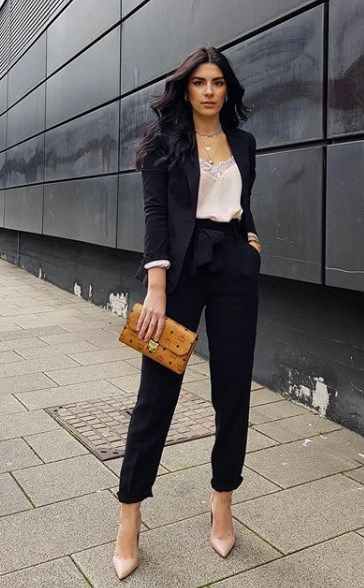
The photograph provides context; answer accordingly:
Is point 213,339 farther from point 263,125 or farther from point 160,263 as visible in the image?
point 263,125

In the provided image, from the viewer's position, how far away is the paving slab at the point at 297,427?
3660 mm

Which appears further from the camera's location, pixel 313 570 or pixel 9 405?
pixel 9 405

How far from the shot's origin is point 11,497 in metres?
2.84

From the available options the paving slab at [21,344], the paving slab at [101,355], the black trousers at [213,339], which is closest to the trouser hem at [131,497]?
the black trousers at [213,339]

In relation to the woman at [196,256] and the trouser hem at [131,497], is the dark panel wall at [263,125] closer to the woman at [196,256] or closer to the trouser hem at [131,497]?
the woman at [196,256]

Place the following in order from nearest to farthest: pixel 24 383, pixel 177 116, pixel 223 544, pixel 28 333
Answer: pixel 177 116 < pixel 223 544 < pixel 24 383 < pixel 28 333

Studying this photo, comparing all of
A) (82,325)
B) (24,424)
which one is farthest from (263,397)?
(82,325)

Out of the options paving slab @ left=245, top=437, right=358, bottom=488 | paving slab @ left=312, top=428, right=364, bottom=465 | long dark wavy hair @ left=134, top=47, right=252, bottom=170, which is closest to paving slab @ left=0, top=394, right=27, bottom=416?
paving slab @ left=245, top=437, right=358, bottom=488

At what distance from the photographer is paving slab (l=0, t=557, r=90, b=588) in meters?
2.15

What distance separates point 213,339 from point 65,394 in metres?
2.50

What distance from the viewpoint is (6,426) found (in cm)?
383

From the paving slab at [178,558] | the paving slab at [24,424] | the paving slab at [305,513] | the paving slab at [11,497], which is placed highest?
the paving slab at [24,424]

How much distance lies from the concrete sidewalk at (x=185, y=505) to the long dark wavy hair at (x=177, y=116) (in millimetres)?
1572

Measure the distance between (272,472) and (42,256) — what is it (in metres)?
9.19
